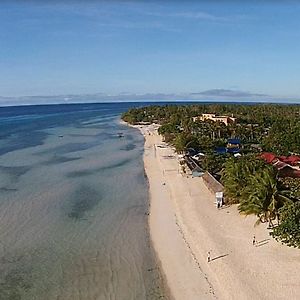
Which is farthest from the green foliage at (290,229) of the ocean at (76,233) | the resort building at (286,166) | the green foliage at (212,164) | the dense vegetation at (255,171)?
the green foliage at (212,164)

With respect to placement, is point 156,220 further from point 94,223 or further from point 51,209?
point 51,209

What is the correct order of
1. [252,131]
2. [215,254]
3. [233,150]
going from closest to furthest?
[215,254], [233,150], [252,131]

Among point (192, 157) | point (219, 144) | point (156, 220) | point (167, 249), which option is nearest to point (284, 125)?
point (219, 144)

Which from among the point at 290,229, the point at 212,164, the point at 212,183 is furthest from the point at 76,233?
the point at 212,164

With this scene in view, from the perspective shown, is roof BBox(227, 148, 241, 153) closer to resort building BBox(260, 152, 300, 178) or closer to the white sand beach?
resort building BBox(260, 152, 300, 178)

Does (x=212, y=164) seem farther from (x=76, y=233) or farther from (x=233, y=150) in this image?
(x=76, y=233)

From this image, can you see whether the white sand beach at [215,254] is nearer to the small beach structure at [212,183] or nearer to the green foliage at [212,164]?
the small beach structure at [212,183]
